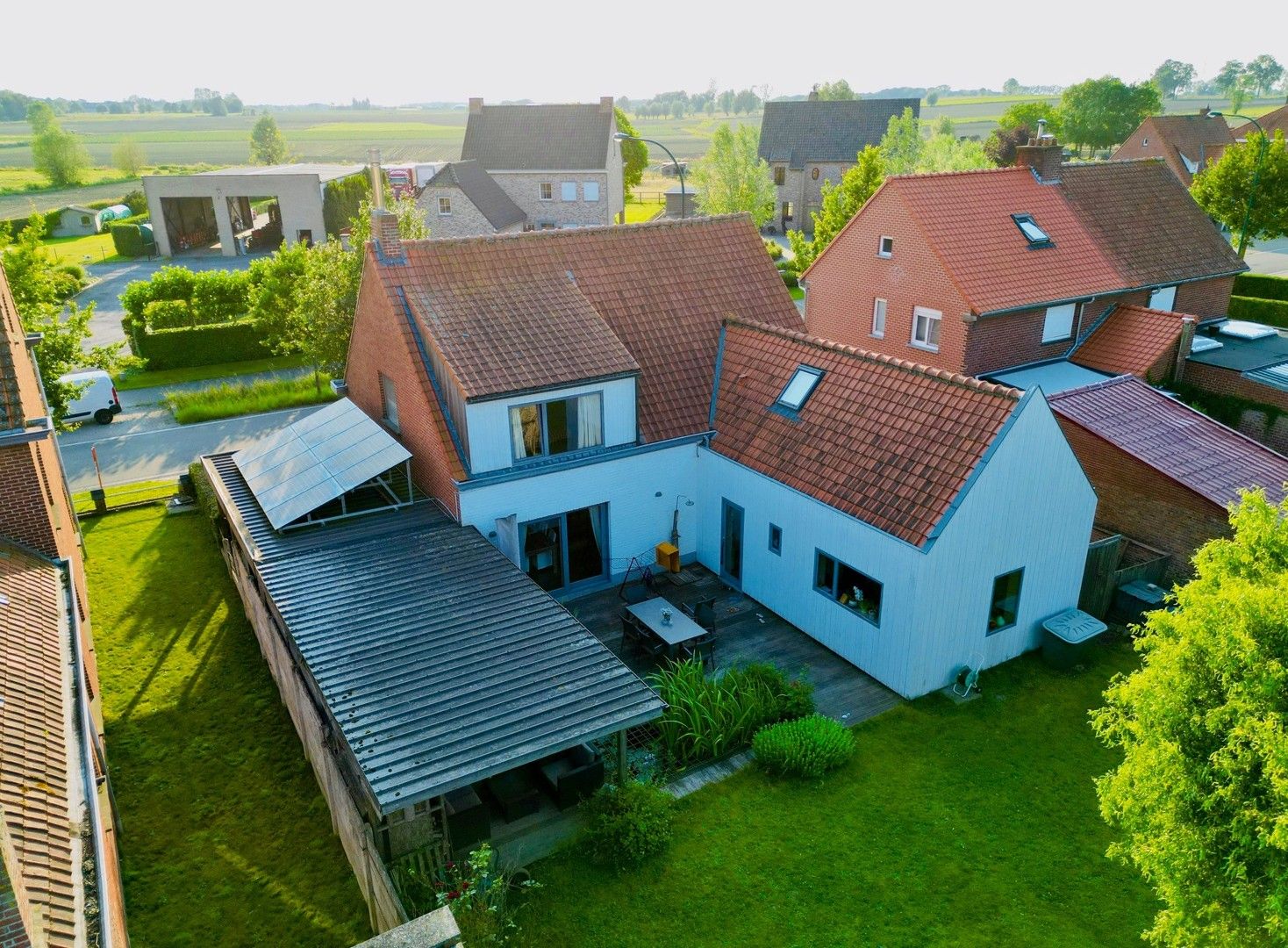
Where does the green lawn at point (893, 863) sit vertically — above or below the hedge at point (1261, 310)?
below

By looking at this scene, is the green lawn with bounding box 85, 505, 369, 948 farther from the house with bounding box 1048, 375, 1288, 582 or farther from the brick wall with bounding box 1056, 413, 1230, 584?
the house with bounding box 1048, 375, 1288, 582

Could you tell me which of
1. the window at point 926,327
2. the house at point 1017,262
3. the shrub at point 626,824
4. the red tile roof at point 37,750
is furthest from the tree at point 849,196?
the red tile roof at point 37,750

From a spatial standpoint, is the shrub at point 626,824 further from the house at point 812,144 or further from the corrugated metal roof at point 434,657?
the house at point 812,144

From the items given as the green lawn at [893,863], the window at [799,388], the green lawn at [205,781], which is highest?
the window at [799,388]

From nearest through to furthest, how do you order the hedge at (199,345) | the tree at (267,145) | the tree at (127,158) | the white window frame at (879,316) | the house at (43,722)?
the house at (43,722), the white window frame at (879,316), the hedge at (199,345), the tree at (127,158), the tree at (267,145)

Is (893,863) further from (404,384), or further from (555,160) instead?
(555,160)

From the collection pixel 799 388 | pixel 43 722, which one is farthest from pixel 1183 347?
pixel 43 722
